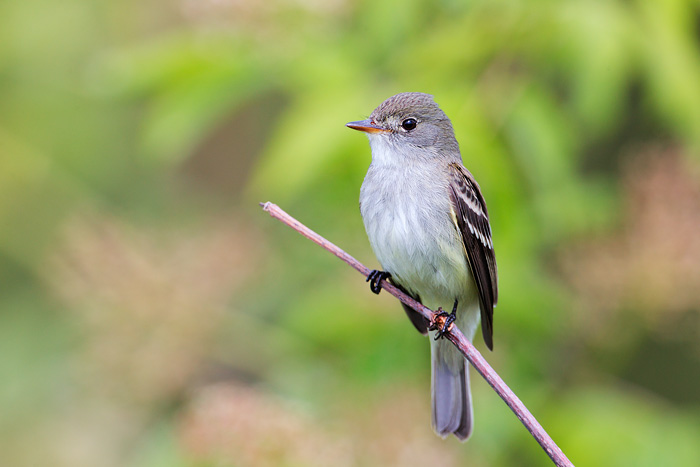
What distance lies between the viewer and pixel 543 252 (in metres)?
4.21

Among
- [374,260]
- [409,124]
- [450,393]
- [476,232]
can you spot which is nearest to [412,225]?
[476,232]

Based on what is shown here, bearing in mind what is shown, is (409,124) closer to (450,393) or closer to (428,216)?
(428,216)

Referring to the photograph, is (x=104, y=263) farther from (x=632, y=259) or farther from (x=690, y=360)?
(x=690, y=360)

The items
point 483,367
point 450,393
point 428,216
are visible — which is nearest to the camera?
point 483,367

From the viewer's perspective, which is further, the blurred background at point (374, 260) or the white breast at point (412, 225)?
the blurred background at point (374, 260)

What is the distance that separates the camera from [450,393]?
327 cm

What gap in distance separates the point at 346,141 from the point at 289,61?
60 cm

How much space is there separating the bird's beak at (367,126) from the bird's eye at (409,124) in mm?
91

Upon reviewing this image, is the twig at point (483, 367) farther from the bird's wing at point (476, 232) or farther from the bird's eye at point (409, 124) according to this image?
the bird's eye at point (409, 124)

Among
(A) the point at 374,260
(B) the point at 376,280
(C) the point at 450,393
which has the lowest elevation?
(C) the point at 450,393

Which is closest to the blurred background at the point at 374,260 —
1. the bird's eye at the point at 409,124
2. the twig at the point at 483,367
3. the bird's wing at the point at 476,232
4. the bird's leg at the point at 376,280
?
the bird's wing at the point at 476,232

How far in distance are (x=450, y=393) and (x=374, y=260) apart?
0.80 m

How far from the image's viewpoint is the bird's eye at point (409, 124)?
2.99 metres

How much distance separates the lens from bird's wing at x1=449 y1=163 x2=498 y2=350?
2951mm
